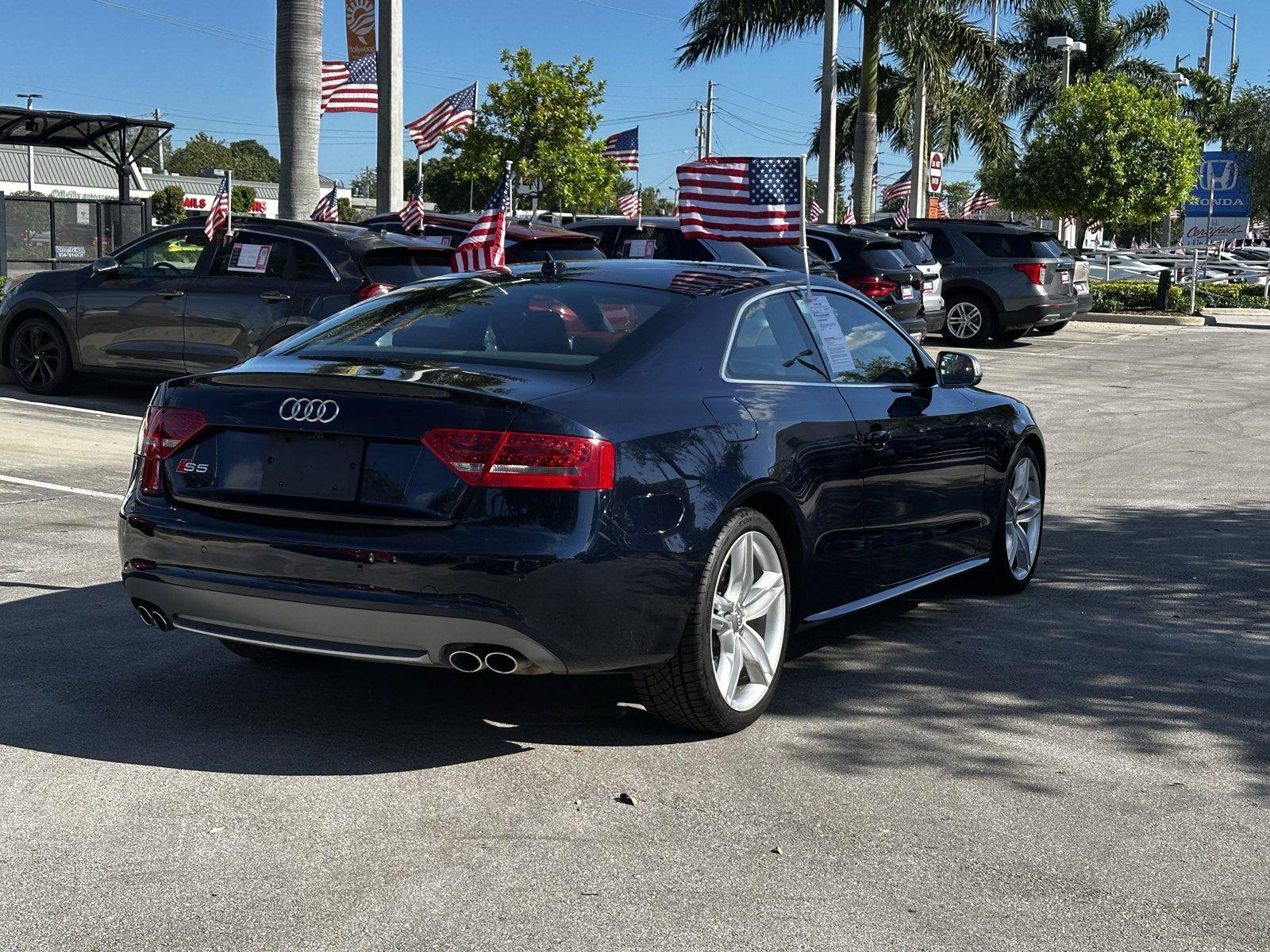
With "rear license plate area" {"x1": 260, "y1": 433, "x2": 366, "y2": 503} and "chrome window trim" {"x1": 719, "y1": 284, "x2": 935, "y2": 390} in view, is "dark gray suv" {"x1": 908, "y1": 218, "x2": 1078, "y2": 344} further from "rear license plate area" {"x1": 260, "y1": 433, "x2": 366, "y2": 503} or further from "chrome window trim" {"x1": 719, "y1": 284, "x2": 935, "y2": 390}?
"rear license plate area" {"x1": 260, "y1": 433, "x2": 366, "y2": 503}

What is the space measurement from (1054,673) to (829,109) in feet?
87.0

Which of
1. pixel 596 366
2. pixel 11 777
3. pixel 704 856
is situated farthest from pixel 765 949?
pixel 11 777

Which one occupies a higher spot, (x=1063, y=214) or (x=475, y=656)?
(x=1063, y=214)

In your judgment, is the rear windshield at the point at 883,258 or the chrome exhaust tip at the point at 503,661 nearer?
the chrome exhaust tip at the point at 503,661

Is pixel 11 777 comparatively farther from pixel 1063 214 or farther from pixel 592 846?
pixel 1063 214

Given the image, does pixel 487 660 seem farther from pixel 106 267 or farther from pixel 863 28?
pixel 863 28

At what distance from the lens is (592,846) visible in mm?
3984

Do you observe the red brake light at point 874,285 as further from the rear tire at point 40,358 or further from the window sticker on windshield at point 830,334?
the window sticker on windshield at point 830,334

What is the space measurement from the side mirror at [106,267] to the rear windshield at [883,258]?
9346 mm

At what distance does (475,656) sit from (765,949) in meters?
1.33

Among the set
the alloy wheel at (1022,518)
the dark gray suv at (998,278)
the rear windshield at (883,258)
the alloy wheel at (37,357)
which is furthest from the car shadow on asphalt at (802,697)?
the dark gray suv at (998,278)

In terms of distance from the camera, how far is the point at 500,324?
206 inches

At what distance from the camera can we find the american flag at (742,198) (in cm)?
766

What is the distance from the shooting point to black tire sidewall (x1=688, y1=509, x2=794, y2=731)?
15.2 feet
